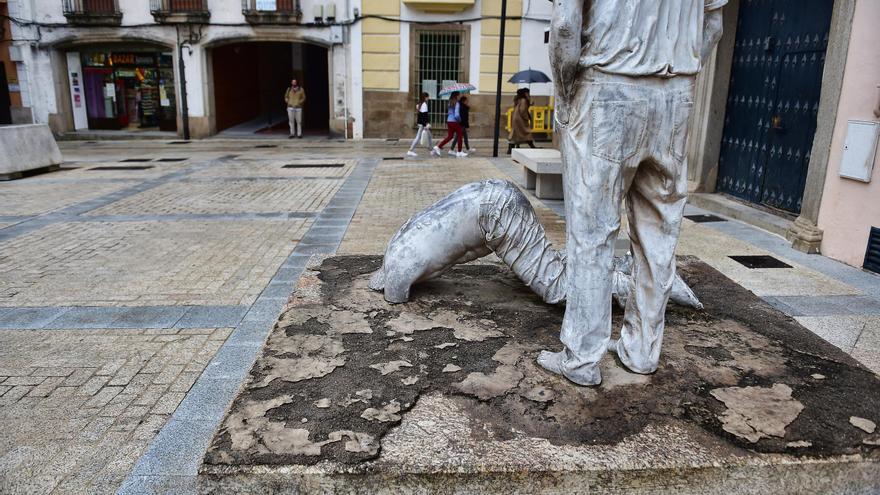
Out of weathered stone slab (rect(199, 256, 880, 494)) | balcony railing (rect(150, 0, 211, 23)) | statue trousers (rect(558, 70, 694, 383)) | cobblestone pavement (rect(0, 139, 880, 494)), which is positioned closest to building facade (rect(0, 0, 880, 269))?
balcony railing (rect(150, 0, 211, 23))

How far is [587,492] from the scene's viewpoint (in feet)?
7.37

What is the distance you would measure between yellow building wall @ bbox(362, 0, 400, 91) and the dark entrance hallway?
335 cm

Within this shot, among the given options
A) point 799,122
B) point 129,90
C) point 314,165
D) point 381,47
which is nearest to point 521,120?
point 314,165

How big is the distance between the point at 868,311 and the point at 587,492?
344cm

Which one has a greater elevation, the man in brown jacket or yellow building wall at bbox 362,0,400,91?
yellow building wall at bbox 362,0,400,91

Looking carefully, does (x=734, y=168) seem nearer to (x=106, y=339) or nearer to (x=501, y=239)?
(x=501, y=239)

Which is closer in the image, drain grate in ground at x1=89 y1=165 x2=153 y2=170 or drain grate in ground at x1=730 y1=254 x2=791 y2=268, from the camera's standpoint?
drain grate in ground at x1=730 y1=254 x2=791 y2=268

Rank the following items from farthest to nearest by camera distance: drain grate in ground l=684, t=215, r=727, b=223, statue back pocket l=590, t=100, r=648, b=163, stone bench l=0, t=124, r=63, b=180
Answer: stone bench l=0, t=124, r=63, b=180
drain grate in ground l=684, t=215, r=727, b=223
statue back pocket l=590, t=100, r=648, b=163

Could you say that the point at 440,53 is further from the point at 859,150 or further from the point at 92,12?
the point at 859,150

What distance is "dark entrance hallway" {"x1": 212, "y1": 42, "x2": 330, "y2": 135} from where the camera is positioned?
21.2 meters

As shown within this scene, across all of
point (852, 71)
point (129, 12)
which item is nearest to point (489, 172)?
point (852, 71)

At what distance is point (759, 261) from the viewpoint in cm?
581

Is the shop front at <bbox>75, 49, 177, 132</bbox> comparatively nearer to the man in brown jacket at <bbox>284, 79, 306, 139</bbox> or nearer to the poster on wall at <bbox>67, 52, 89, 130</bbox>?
the poster on wall at <bbox>67, 52, 89, 130</bbox>

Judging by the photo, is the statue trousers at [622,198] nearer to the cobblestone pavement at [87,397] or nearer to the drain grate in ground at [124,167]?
the cobblestone pavement at [87,397]
